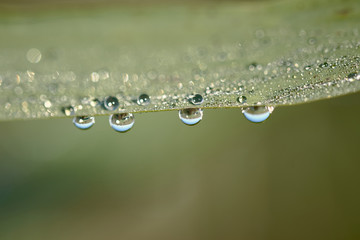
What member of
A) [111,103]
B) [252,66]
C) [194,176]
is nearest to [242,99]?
[252,66]

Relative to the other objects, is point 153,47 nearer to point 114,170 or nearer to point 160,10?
point 160,10

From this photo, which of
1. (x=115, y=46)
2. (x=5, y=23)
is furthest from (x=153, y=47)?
(x=5, y=23)

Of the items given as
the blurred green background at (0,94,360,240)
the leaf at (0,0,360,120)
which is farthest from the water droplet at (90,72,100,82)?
the blurred green background at (0,94,360,240)

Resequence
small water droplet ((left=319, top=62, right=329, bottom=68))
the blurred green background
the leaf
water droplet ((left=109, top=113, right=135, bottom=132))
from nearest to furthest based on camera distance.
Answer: the leaf, small water droplet ((left=319, top=62, right=329, bottom=68)), water droplet ((left=109, top=113, right=135, bottom=132)), the blurred green background

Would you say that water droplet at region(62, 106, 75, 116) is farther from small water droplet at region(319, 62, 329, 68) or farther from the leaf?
small water droplet at region(319, 62, 329, 68)

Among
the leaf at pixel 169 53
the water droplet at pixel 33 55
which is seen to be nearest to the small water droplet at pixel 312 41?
the leaf at pixel 169 53

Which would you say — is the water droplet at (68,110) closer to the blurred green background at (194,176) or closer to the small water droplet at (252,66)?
the small water droplet at (252,66)

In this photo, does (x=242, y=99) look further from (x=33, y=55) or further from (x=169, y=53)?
(x=33, y=55)
